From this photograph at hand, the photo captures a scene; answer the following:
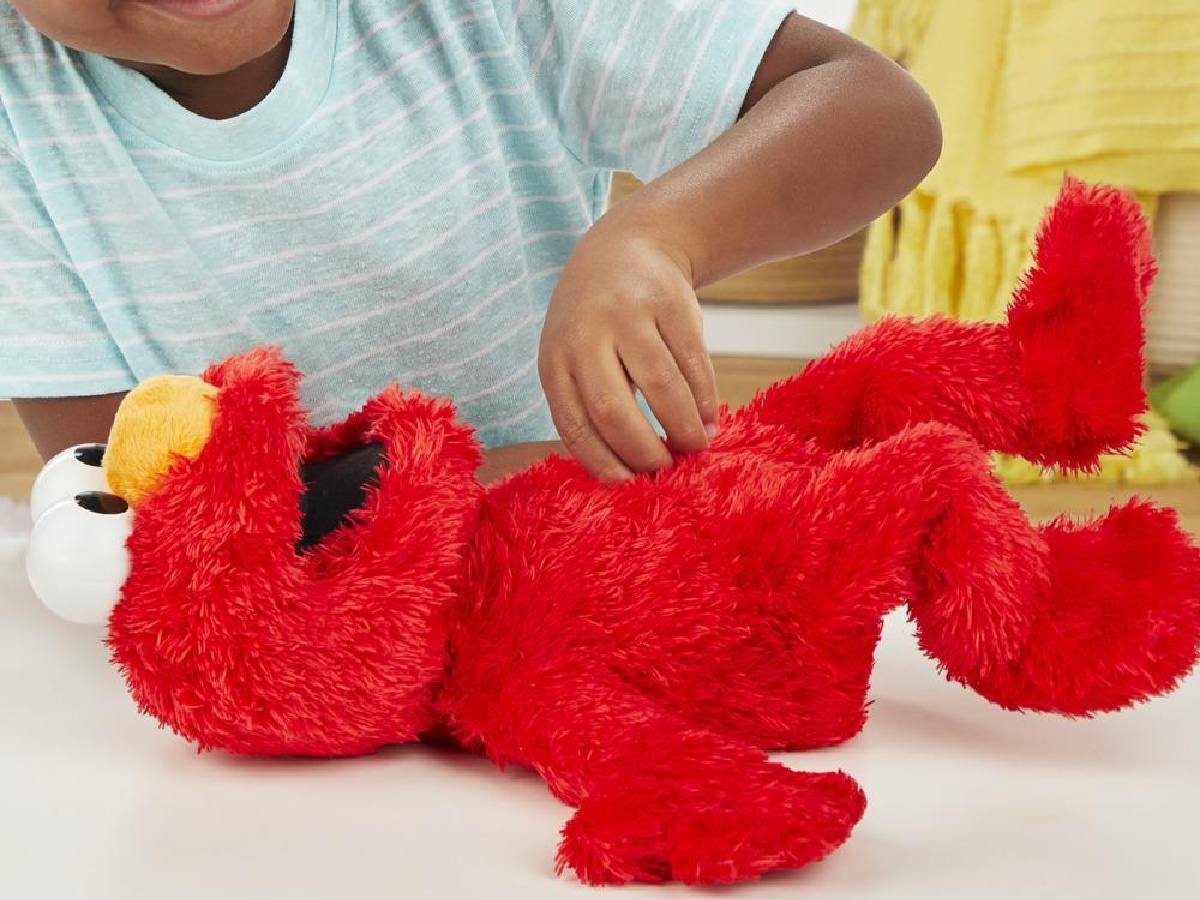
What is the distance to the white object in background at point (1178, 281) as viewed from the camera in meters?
1.40

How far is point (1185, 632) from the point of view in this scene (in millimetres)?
425

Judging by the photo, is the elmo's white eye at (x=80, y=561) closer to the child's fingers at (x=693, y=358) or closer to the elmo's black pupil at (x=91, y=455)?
the elmo's black pupil at (x=91, y=455)

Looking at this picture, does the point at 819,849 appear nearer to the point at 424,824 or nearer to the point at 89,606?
the point at 424,824

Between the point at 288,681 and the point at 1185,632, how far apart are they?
28 centimetres

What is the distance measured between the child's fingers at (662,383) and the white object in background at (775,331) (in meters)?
1.28

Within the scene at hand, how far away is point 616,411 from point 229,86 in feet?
1.10

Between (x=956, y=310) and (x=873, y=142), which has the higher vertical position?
(x=873, y=142)

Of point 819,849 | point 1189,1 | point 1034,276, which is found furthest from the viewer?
point 1189,1

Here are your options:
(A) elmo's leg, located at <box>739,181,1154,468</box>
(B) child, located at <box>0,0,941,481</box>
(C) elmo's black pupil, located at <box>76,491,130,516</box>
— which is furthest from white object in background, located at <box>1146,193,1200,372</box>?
(C) elmo's black pupil, located at <box>76,491,130,516</box>

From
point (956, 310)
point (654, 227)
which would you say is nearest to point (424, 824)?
point (654, 227)

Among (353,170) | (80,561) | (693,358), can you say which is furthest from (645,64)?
(80,561)

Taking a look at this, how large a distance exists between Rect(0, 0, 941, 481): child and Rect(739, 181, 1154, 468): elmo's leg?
4.3 inches

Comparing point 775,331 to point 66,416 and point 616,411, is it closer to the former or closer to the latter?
point 66,416

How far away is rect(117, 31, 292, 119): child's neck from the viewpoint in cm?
65
